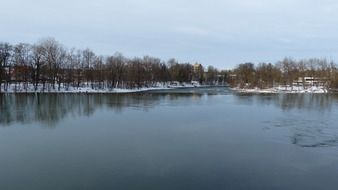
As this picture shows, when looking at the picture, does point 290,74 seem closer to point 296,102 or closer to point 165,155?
point 296,102

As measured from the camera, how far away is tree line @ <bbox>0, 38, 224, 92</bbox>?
194 feet

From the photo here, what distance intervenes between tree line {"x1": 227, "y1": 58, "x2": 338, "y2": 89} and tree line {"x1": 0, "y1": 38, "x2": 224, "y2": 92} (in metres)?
24.8

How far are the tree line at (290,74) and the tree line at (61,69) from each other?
24.8 m

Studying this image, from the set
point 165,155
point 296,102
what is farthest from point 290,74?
point 165,155

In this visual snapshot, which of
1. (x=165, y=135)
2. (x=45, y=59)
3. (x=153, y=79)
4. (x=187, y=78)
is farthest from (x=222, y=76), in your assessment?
(x=165, y=135)

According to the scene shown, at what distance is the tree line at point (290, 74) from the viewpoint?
3247 inches

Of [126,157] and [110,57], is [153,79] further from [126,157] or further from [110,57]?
[126,157]

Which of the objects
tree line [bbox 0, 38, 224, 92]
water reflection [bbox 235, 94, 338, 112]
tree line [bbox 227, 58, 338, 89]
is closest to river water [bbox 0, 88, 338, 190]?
water reflection [bbox 235, 94, 338, 112]

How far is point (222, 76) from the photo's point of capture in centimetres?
13912

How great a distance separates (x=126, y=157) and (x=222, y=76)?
129m

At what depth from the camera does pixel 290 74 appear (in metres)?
86.0

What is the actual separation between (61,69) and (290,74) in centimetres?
5139

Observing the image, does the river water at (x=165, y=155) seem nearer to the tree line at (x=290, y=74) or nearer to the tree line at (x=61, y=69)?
the tree line at (x=61, y=69)

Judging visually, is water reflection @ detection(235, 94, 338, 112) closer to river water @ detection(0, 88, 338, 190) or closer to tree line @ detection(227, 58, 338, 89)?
river water @ detection(0, 88, 338, 190)
